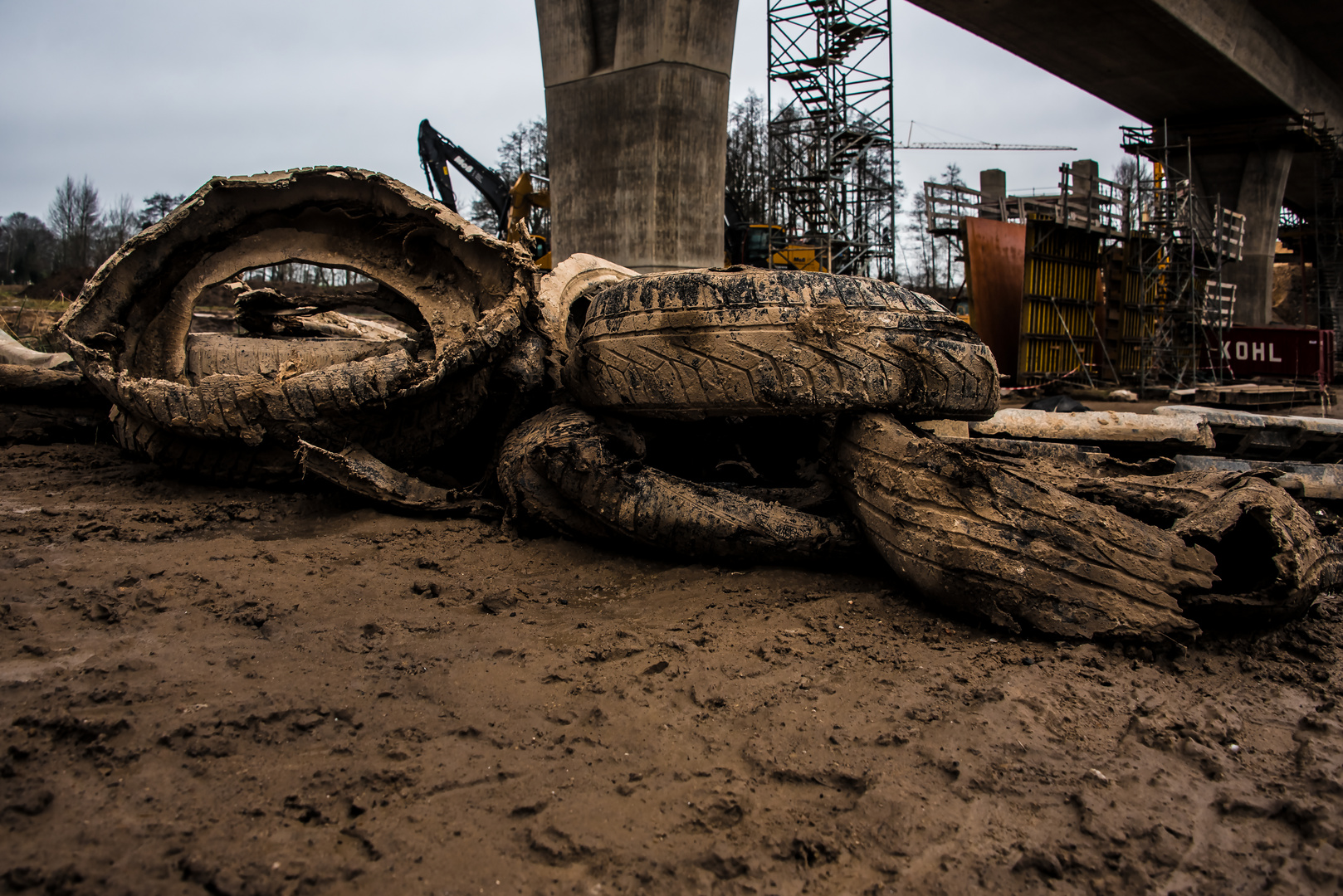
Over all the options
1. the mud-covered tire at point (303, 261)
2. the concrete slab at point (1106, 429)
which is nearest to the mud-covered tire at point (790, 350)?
the mud-covered tire at point (303, 261)

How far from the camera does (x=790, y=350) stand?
7.77ft

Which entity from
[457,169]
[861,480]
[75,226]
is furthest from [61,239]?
[861,480]

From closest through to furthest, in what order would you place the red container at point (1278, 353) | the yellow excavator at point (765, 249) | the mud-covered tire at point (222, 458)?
the mud-covered tire at point (222, 458)
the red container at point (1278, 353)
the yellow excavator at point (765, 249)

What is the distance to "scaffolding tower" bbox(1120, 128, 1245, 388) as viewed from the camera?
12609 millimetres

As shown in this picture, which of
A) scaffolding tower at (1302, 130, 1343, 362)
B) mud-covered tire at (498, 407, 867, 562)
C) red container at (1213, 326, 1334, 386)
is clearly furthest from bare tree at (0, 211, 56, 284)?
scaffolding tower at (1302, 130, 1343, 362)

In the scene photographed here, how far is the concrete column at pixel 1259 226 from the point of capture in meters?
18.3

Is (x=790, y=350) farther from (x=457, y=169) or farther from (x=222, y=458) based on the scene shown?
(x=457, y=169)

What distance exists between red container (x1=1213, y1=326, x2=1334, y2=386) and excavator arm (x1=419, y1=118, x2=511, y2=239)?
13.0 m

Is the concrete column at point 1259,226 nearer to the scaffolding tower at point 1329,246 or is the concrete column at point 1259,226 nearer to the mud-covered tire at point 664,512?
the scaffolding tower at point 1329,246

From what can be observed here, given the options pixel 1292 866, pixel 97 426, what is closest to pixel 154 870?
pixel 1292 866

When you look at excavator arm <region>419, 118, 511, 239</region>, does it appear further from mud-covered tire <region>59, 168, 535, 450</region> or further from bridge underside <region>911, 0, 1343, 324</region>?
mud-covered tire <region>59, 168, 535, 450</region>

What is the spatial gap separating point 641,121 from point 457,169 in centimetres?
810

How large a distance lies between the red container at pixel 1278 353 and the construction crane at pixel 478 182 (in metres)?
11.9

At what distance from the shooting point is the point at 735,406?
7.99ft
